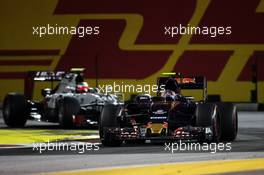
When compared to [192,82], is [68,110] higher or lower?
lower

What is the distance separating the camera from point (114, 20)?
105 ft

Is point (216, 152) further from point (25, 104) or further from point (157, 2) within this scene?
point (157, 2)

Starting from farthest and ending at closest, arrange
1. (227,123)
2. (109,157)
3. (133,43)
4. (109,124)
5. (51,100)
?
(133,43) → (51,100) → (227,123) → (109,124) → (109,157)

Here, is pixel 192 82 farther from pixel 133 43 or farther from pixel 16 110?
pixel 133 43

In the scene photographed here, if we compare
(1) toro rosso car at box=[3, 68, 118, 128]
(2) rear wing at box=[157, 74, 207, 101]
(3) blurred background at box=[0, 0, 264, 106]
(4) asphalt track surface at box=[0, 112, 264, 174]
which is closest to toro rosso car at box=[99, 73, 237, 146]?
(4) asphalt track surface at box=[0, 112, 264, 174]

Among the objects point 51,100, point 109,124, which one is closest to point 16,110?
point 51,100

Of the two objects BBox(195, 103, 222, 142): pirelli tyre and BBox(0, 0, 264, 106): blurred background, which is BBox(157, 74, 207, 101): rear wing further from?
BBox(0, 0, 264, 106): blurred background

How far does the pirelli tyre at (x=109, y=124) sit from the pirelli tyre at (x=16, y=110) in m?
6.42

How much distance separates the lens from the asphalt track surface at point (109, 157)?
11086 mm

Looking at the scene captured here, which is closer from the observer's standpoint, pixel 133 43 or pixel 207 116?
pixel 207 116

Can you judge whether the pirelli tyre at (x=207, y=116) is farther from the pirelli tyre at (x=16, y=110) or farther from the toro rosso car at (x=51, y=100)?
the pirelli tyre at (x=16, y=110)

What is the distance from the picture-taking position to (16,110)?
20.8 meters

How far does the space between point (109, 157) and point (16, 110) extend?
28.8 ft

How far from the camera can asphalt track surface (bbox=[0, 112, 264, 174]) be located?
11.1m
